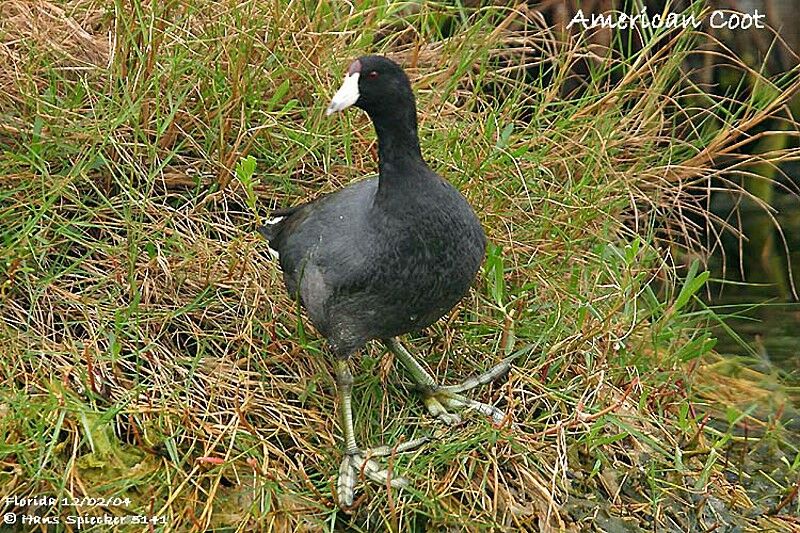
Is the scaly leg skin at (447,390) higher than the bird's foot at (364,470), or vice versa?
the bird's foot at (364,470)

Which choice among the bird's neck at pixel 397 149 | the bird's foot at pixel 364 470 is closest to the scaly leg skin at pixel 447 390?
the bird's foot at pixel 364 470

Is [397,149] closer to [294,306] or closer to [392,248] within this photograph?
[392,248]

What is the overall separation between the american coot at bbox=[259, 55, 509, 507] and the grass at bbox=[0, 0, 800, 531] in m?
0.13

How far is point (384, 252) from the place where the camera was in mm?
2293

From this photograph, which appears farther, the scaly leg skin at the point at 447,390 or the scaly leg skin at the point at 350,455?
the scaly leg skin at the point at 447,390

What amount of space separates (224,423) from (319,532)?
1.14 ft

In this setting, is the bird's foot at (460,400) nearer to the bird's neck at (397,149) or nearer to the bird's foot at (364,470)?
the bird's foot at (364,470)

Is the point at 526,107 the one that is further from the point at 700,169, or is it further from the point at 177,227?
Answer: the point at 177,227

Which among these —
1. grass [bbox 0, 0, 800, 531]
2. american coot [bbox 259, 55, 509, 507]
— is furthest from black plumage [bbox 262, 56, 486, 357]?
grass [bbox 0, 0, 800, 531]

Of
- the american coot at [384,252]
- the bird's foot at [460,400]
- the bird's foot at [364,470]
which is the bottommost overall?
the bird's foot at [460,400]

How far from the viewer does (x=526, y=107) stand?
A: 3322mm

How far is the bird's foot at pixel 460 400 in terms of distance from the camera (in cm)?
254

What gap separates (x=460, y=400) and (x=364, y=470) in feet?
1.22

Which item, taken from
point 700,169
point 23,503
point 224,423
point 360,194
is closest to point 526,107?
point 700,169
